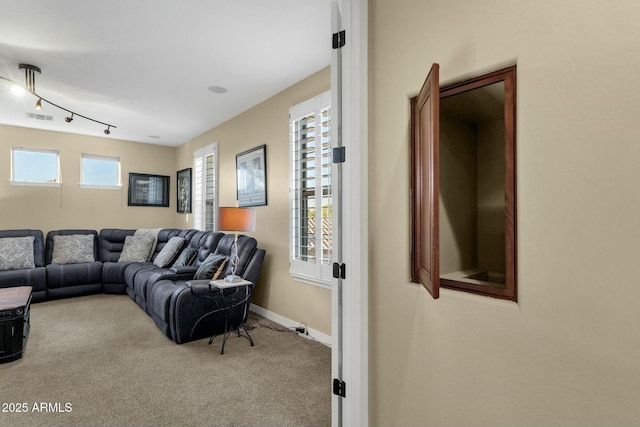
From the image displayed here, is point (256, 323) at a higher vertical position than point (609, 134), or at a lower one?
lower

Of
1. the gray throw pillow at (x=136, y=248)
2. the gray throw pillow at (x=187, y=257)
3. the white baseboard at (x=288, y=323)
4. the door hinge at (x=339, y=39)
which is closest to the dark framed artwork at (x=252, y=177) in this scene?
the gray throw pillow at (x=187, y=257)

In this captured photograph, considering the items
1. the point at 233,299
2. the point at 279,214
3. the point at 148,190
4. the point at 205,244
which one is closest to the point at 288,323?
the point at 233,299

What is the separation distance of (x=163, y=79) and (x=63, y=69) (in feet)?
3.07

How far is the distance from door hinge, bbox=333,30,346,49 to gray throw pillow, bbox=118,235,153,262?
17.1 ft

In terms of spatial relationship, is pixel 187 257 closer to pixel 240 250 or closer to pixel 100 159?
pixel 240 250

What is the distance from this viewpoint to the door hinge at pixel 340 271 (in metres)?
1.60

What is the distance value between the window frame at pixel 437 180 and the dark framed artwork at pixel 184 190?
5543mm

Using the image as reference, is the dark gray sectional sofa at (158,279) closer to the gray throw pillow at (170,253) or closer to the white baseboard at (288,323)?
the gray throw pillow at (170,253)

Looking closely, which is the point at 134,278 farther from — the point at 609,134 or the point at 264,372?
the point at 609,134

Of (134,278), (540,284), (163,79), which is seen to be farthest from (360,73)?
(134,278)

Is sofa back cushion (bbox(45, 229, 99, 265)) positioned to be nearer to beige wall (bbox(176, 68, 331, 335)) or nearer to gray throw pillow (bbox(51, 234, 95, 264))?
gray throw pillow (bbox(51, 234, 95, 264))

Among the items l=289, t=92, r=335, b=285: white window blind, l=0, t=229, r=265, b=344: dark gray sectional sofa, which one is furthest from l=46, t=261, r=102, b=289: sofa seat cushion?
l=289, t=92, r=335, b=285: white window blind

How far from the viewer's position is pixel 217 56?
298 cm

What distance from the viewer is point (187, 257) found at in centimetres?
439
